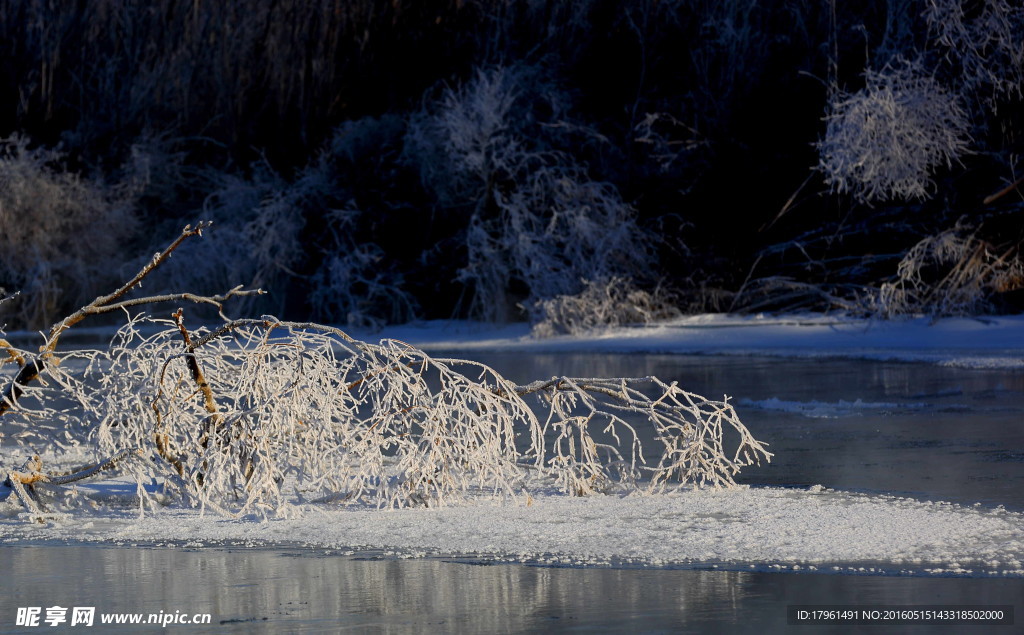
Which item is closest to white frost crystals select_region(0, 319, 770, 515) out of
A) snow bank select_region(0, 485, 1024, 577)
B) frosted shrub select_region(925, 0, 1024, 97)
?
snow bank select_region(0, 485, 1024, 577)

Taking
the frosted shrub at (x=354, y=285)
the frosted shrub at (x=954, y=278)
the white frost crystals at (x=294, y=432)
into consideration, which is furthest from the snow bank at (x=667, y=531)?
the frosted shrub at (x=354, y=285)

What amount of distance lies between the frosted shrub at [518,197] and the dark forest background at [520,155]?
6cm

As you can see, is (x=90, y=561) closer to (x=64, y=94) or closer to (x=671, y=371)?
(x=671, y=371)

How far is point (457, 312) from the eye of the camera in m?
23.4

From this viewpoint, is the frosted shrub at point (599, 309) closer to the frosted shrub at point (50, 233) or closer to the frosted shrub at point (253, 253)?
the frosted shrub at point (253, 253)

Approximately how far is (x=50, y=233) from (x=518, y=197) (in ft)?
27.2

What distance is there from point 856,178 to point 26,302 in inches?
553

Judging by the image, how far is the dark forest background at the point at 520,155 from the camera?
2050 centimetres

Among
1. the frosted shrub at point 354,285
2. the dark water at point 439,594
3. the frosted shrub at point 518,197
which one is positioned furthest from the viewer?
the frosted shrub at point 354,285

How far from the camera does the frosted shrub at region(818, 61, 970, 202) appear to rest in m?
19.7

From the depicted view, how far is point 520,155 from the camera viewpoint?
2273 cm

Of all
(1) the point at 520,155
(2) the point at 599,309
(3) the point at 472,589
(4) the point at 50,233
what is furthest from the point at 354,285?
(3) the point at 472,589

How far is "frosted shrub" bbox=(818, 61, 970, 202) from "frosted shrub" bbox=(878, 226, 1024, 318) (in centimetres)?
92

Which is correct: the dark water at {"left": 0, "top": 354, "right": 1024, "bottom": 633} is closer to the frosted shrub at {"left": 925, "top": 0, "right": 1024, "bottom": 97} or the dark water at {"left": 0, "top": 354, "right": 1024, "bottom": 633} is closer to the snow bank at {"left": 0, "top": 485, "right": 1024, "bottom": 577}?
the snow bank at {"left": 0, "top": 485, "right": 1024, "bottom": 577}
